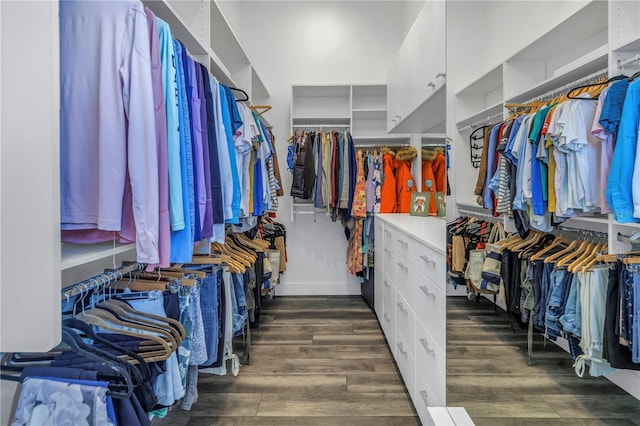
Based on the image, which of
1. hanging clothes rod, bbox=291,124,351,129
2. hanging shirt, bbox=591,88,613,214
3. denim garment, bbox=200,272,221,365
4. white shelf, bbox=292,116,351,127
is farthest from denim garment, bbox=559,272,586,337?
hanging clothes rod, bbox=291,124,351,129

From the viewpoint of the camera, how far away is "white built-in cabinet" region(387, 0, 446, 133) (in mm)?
2133

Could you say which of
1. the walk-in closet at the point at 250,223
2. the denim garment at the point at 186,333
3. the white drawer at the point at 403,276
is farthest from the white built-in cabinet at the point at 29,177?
the white drawer at the point at 403,276

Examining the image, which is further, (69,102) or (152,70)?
(152,70)

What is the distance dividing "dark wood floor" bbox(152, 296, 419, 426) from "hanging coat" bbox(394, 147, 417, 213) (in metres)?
1.10

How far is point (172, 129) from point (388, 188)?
8.51 ft

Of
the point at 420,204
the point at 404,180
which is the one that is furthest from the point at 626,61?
the point at 404,180

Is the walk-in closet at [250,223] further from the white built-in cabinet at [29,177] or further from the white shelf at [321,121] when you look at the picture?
the white shelf at [321,121]

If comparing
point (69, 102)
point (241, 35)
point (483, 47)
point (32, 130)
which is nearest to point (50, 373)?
point (32, 130)

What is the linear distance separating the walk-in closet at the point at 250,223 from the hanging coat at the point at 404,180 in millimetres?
1071

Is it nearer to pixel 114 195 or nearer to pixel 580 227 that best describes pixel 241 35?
pixel 114 195

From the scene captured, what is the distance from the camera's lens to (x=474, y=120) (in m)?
1.32

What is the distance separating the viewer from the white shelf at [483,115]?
1.16 m

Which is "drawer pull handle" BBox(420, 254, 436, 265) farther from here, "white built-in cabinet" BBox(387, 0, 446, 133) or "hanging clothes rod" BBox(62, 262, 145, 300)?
"hanging clothes rod" BBox(62, 262, 145, 300)

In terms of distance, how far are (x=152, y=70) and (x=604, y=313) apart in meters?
1.37
